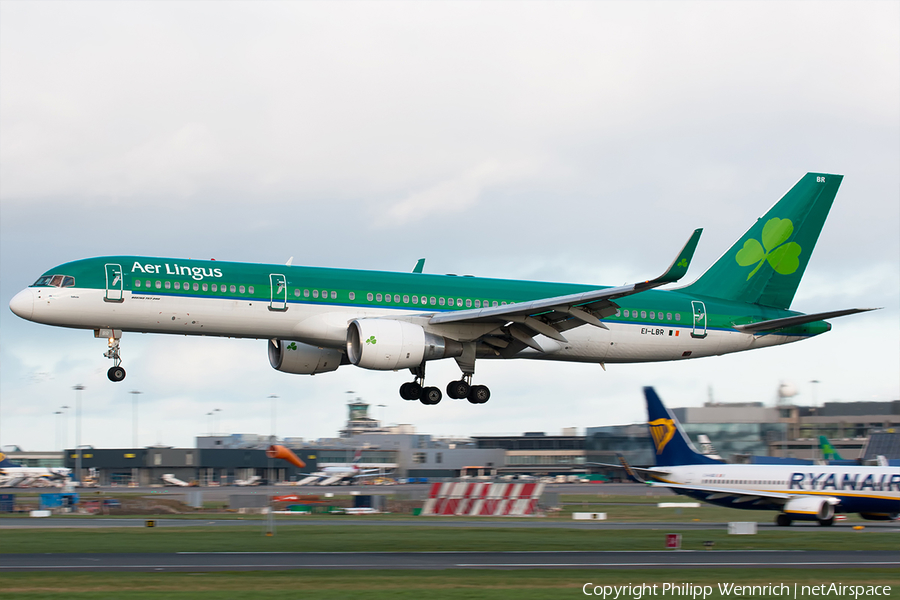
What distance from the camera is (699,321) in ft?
148

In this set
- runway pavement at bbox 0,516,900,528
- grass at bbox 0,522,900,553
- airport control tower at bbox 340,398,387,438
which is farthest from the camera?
airport control tower at bbox 340,398,387,438

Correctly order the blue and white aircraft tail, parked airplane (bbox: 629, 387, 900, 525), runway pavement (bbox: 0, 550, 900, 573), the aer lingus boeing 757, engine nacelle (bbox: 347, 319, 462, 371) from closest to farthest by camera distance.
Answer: runway pavement (bbox: 0, 550, 900, 573), the aer lingus boeing 757, engine nacelle (bbox: 347, 319, 462, 371), parked airplane (bbox: 629, 387, 900, 525), the blue and white aircraft tail

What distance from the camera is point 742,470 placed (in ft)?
160

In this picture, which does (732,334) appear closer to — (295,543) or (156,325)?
(295,543)

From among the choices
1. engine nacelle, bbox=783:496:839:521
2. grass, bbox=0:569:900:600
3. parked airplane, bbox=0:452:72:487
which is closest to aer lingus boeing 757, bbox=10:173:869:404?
engine nacelle, bbox=783:496:839:521

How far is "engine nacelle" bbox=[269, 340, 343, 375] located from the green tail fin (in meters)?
16.9

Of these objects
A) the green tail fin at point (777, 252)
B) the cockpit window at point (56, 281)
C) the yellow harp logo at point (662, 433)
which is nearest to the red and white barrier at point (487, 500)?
the yellow harp logo at point (662, 433)

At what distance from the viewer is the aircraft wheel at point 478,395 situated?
4209 cm

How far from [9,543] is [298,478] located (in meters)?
85.4

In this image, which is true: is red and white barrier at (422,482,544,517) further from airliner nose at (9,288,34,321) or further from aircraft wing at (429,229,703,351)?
airliner nose at (9,288,34,321)

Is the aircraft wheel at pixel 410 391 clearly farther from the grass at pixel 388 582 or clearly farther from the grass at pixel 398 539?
the grass at pixel 388 582

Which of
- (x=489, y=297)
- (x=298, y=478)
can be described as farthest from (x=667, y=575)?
(x=298, y=478)

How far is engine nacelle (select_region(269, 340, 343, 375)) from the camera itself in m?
42.8

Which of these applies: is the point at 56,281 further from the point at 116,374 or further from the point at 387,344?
the point at 387,344
